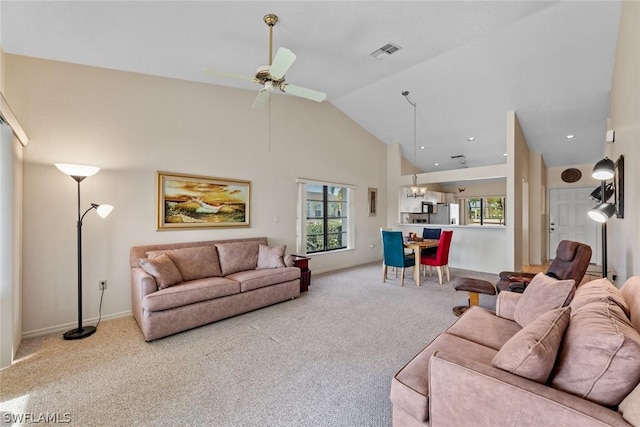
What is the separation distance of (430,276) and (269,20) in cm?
485

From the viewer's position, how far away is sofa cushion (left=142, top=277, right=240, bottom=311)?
2756 mm

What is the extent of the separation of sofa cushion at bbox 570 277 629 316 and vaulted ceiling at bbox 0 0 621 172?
2867mm

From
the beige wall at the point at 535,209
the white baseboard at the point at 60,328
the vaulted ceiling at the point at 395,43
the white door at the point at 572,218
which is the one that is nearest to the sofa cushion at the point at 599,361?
the vaulted ceiling at the point at 395,43

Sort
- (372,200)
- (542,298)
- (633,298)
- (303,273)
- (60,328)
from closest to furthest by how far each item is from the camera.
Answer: (633,298)
(542,298)
(60,328)
(303,273)
(372,200)

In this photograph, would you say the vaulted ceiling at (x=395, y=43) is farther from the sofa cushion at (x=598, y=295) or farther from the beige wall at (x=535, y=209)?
the sofa cushion at (x=598, y=295)

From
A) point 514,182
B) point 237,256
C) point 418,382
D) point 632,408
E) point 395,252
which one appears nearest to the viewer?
point 632,408

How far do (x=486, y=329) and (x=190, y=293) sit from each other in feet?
8.94

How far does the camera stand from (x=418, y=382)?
4.46 feet

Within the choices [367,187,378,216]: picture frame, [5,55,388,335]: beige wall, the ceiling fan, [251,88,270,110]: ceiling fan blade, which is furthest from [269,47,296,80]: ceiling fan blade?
[367,187,378,216]: picture frame

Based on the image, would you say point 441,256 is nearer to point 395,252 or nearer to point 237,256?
point 395,252

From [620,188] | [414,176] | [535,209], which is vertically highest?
[414,176]

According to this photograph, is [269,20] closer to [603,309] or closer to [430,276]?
[603,309]

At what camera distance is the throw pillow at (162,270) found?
9.95 ft

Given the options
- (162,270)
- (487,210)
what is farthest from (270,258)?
(487,210)
